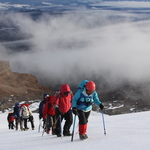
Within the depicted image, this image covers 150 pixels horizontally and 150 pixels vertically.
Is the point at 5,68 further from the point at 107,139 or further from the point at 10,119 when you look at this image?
the point at 107,139

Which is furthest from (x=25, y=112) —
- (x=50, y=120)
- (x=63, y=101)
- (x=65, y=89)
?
(x=65, y=89)

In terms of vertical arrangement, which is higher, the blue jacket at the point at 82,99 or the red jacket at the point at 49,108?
the red jacket at the point at 49,108

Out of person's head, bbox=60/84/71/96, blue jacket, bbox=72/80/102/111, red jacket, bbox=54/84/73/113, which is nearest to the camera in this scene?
blue jacket, bbox=72/80/102/111

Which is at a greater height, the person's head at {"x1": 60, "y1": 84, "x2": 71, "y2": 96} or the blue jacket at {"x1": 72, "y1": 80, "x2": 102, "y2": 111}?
the person's head at {"x1": 60, "y1": 84, "x2": 71, "y2": 96}

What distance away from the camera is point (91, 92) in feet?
20.8

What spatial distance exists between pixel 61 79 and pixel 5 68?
7536 cm

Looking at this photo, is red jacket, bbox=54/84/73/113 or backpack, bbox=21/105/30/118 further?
backpack, bbox=21/105/30/118

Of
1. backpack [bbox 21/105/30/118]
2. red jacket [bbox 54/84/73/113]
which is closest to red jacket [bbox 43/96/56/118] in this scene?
red jacket [bbox 54/84/73/113]

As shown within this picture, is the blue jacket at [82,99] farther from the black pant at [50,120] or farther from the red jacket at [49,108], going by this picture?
the black pant at [50,120]

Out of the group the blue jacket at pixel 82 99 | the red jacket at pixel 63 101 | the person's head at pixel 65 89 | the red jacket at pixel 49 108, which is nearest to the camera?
the blue jacket at pixel 82 99

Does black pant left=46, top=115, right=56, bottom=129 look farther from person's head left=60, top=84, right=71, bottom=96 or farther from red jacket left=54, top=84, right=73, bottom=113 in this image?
person's head left=60, top=84, right=71, bottom=96

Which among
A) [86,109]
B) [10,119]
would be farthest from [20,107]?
[86,109]

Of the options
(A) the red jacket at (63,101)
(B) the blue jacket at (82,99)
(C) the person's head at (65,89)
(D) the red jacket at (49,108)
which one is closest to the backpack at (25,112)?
(D) the red jacket at (49,108)

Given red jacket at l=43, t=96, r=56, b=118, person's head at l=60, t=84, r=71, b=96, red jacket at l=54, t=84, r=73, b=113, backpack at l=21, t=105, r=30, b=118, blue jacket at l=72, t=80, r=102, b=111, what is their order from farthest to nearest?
backpack at l=21, t=105, r=30, b=118 < red jacket at l=43, t=96, r=56, b=118 < red jacket at l=54, t=84, r=73, b=113 < person's head at l=60, t=84, r=71, b=96 < blue jacket at l=72, t=80, r=102, b=111
